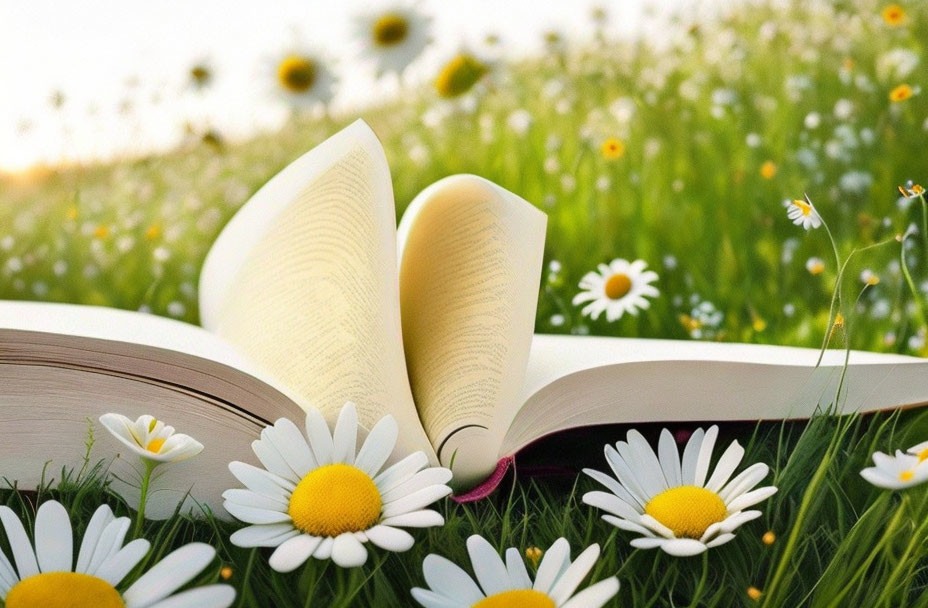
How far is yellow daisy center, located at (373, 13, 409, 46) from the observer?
218cm

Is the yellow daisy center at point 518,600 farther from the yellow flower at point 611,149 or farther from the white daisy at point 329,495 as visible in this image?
the yellow flower at point 611,149

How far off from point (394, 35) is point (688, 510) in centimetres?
169

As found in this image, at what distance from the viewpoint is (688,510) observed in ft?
2.45

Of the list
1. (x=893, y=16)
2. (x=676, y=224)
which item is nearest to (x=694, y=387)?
(x=676, y=224)

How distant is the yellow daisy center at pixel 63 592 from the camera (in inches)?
24.1

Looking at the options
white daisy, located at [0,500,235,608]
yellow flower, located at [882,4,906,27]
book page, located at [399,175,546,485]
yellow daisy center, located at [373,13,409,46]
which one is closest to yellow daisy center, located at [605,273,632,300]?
book page, located at [399,175,546,485]

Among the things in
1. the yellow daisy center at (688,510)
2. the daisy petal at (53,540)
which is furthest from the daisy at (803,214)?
the daisy petal at (53,540)

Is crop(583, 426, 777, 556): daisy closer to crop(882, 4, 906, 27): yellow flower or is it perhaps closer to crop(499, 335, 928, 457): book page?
crop(499, 335, 928, 457): book page

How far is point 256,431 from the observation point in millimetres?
889

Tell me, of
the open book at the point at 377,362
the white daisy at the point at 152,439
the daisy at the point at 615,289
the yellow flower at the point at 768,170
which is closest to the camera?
the white daisy at the point at 152,439

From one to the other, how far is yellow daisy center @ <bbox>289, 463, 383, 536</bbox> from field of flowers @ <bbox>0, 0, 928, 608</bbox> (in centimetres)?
3

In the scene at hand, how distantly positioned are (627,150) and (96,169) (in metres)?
1.66

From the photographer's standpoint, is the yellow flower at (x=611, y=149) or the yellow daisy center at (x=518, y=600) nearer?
the yellow daisy center at (x=518, y=600)

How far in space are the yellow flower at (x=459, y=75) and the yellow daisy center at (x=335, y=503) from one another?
1598 mm
